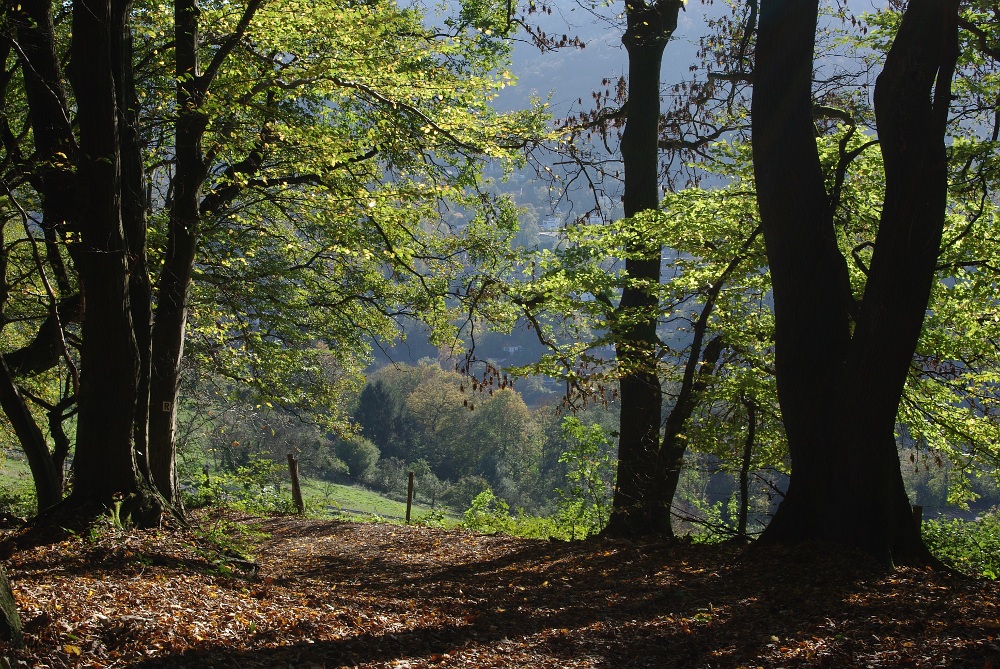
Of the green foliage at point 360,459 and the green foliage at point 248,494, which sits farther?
the green foliage at point 360,459

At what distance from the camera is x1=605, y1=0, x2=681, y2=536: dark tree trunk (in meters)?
9.06

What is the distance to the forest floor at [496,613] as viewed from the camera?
3.77m

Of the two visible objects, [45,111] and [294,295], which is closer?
[45,111]

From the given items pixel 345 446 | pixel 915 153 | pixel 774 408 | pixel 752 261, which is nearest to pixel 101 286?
pixel 915 153

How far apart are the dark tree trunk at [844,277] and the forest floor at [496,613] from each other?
1.95 ft

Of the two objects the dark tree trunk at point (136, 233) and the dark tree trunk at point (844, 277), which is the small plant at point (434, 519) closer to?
the dark tree trunk at point (136, 233)

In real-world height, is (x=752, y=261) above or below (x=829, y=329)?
above

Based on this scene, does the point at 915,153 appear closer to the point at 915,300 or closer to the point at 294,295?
the point at 915,300

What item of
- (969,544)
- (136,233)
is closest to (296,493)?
(136,233)

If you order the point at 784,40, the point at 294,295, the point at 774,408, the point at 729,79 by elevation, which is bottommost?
the point at 774,408

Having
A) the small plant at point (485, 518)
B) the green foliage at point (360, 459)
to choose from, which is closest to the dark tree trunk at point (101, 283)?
the small plant at point (485, 518)

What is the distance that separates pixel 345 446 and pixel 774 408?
58.8m

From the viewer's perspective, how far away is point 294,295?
12.8 m

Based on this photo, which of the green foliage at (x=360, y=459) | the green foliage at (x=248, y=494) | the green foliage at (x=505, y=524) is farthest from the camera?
the green foliage at (x=360, y=459)
